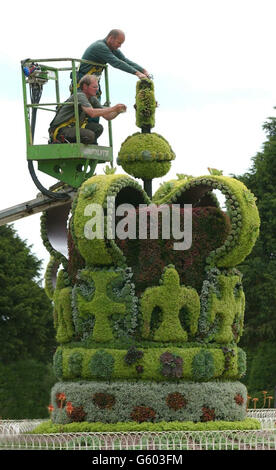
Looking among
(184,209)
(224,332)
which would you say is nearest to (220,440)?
(224,332)

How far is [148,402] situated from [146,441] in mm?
1592

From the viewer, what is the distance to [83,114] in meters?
30.3

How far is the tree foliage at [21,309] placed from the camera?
52156 millimetres

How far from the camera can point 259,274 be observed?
1887 inches

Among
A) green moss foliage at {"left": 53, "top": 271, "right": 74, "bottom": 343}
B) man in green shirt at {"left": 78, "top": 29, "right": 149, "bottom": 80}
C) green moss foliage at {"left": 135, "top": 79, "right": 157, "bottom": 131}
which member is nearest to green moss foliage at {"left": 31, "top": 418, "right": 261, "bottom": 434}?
green moss foliage at {"left": 53, "top": 271, "right": 74, "bottom": 343}

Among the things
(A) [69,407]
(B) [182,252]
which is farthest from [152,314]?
(A) [69,407]

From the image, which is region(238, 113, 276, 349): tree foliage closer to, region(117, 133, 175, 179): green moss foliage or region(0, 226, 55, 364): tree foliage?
region(0, 226, 55, 364): tree foliage

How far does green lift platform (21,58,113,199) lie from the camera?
30.2 m

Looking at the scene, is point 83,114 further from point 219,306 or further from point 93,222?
point 219,306

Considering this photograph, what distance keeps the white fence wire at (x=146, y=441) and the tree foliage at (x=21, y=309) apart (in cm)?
2395

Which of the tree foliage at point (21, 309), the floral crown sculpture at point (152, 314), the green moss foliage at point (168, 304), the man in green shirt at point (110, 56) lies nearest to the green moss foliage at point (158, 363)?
the floral crown sculpture at point (152, 314)

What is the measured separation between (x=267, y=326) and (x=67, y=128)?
19.9m

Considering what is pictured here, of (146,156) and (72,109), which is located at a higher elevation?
(72,109)
